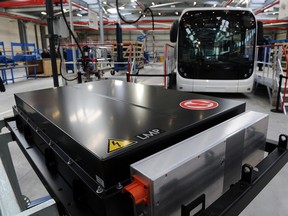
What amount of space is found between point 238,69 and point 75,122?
4410mm

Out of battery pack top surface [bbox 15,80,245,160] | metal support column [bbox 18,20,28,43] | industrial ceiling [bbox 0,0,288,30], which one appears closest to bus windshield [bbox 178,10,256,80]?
industrial ceiling [bbox 0,0,288,30]

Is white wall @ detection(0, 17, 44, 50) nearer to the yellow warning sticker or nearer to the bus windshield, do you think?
the bus windshield

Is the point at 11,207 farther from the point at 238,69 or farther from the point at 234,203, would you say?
the point at 238,69

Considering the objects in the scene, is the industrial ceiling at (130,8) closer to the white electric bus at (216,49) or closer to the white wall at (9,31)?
the white electric bus at (216,49)

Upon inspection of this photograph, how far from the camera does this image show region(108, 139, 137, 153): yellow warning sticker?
0.52 metres

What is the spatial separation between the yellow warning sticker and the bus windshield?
4251mm

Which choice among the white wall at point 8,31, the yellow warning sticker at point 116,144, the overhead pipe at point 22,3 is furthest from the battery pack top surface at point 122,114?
the white wall at point 8,31

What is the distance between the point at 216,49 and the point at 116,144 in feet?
14.8

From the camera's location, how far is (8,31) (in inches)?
583

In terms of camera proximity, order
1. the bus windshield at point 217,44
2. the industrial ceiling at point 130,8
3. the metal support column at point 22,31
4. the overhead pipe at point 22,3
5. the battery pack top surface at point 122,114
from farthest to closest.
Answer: the metal support column at point 22,31 → the industrial ceiling at point 130,8 → the overhead pipe at point 22,3 → the bus windshield at point 217,44 → the battery pack top surface at point 122,114

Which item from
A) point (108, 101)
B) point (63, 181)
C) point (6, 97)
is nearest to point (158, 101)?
point (108, 101)

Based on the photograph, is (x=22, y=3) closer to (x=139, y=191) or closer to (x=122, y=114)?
(x=122, y=114)

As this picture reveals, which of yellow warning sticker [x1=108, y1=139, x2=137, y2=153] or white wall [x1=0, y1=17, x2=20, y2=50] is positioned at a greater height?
white wall [x1=0, y1=17, x2=20, y2=50]

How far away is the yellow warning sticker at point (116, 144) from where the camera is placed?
0.52 meters
